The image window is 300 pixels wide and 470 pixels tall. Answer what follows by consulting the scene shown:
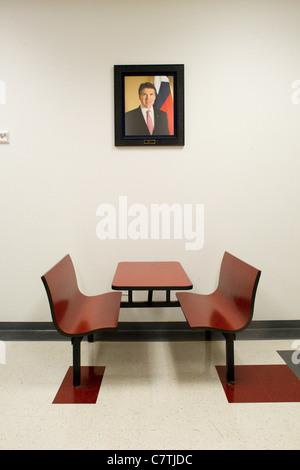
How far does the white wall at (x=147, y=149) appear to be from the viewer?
101 inches

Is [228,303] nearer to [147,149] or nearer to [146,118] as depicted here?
[147,149]

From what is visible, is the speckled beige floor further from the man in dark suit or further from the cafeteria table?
the man in dark suit

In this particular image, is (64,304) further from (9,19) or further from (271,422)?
(9,19)

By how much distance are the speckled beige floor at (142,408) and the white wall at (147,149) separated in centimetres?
51

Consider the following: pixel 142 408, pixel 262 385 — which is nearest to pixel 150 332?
pixel 142 408

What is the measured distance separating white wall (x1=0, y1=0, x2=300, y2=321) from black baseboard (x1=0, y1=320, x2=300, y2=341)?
0.26 feet

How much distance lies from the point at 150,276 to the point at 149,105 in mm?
1459

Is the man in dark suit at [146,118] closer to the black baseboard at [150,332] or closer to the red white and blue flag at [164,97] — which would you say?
the red white and blue flag at [164,97]

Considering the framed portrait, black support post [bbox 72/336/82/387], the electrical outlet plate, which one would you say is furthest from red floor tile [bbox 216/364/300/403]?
the electrical outlet plate

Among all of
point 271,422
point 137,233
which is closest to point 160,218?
point 137,233

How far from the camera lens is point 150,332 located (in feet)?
9.04

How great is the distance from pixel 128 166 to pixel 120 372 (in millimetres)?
1652

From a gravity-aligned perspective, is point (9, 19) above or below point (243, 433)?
above

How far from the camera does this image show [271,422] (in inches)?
68.1
